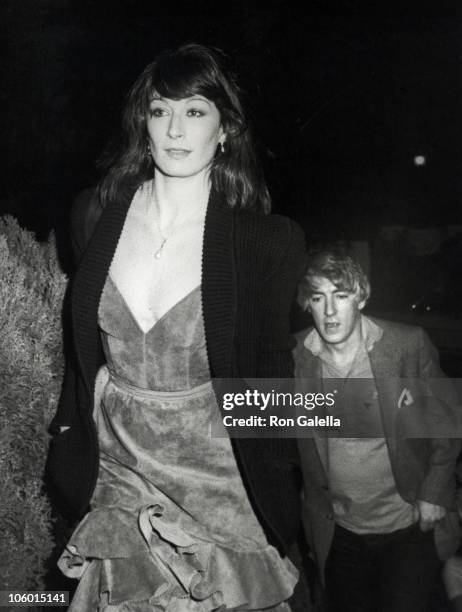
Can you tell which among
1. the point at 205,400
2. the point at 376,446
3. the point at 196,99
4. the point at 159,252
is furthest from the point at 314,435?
the point at 196,99

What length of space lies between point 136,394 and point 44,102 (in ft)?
8.76

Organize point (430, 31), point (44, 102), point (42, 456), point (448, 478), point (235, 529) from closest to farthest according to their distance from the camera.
A: point (235, 529), point (42, 456), point (448, 478), point (430, 31), point (44, 102)

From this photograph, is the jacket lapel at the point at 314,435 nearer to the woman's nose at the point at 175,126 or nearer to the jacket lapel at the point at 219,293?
the jacket lapel at the point at 219,293

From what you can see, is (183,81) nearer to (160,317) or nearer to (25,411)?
(160,317)

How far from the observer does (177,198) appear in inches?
70.9

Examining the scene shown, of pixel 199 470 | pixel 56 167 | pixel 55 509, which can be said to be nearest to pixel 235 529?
pixel 199 470

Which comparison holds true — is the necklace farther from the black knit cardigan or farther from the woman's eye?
the woman's eye

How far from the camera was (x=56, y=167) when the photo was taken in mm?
3758

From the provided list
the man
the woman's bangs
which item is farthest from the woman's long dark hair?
the man

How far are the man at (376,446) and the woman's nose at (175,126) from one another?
78 centimetres

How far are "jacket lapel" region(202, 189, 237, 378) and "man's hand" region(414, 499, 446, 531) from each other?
1.11m

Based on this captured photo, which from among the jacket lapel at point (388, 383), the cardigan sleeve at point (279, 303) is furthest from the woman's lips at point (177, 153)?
the jacket lapel at point (388, 383)

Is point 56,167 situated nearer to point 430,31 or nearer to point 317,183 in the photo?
point 317,183

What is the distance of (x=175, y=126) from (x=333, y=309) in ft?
3.05
